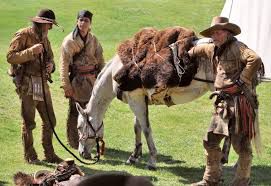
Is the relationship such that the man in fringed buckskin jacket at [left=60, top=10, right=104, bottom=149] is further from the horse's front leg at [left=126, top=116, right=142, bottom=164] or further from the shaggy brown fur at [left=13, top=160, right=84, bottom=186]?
the shaggy brown fur at [left=13, top=160, right=84, bottom=186]

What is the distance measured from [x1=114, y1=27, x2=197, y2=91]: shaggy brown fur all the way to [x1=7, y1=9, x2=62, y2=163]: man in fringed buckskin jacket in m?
1.12

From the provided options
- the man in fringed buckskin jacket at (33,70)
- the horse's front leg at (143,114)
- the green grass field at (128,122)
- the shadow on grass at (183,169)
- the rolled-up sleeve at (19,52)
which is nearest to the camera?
the rolled-up sleeve at (19,52)

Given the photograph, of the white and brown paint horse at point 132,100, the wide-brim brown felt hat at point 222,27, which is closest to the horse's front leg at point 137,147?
the white and brown paint horse at point 132,100

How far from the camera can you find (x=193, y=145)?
36.4 ft

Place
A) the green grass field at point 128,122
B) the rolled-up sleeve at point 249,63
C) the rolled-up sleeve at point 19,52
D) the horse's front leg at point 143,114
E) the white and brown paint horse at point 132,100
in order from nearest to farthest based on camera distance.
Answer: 1. the rolled-up sleeve at point 249,63
2. the rolled-up sleeve at point 19,52
3. the white and brown paint horse at point 132,100
4. the green grass field at point 128,122
5. the horse's front leg at point 143,114

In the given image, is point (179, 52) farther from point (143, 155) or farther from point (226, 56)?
point (143, 155)

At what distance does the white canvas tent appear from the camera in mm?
8391

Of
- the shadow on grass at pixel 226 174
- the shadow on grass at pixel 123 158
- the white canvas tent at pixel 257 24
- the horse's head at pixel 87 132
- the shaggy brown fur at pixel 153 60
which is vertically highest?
the white canvas tent at pixel 257 24

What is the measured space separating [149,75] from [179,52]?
571 mm

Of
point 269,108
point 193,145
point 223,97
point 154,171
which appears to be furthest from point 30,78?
point 269,108

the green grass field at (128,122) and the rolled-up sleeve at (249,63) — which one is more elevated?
the rolled-up sleeve at (249,63)

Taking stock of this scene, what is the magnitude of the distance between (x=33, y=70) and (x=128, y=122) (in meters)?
4.34

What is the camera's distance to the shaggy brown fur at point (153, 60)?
851 cm

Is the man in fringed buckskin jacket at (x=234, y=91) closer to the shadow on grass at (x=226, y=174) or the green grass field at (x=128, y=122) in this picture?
the shadow on grass at (x=226, y=174)
